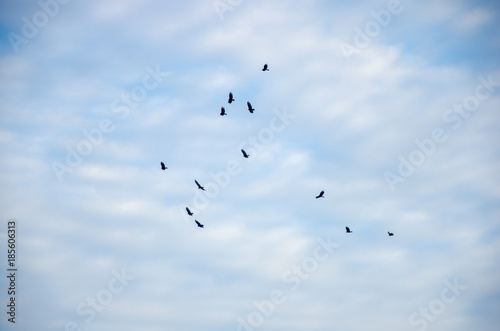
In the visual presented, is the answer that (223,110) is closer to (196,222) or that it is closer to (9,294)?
(196,222)

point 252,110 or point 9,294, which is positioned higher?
point 252,110

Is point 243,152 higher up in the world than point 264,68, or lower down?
lower down

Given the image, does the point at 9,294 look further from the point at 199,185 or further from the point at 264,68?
the point at 264,68

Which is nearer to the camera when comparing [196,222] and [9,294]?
[9,294]

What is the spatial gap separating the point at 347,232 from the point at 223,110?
68.3 feet

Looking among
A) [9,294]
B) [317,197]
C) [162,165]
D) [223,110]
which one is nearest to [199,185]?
[162,165]

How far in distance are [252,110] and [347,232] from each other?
1918 centimetres

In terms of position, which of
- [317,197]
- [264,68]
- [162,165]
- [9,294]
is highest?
[264,68]

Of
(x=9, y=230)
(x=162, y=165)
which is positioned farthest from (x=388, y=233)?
(x=9, y=230)

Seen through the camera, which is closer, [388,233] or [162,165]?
[162,165]

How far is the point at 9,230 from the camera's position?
6631 centimetres

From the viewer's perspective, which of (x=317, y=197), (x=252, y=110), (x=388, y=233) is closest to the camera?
(x=252, y=110)

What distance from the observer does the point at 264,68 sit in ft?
212

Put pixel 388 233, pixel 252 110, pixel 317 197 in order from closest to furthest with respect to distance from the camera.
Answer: pixel 252 110 → pixel 317 197 → pixel 388 233
